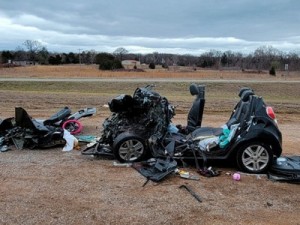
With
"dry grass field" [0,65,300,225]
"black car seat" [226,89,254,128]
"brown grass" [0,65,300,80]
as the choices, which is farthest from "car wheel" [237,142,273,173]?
"brown grass" [0,65,300,80]

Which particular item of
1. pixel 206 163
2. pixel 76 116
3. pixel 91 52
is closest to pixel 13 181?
pixel 206 163

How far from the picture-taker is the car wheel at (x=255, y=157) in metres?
6.21

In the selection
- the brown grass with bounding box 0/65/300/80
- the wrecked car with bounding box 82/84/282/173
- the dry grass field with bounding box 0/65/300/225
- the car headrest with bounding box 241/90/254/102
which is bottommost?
the brown grass with bounding box 0/65/300/80

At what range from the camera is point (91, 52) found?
88000mm

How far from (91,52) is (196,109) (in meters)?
82.1

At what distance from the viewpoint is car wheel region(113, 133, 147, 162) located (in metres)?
6.65

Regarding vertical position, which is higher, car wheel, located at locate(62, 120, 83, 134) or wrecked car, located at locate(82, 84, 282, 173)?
wrecked car, located at locate(82, 84, 282, 173)

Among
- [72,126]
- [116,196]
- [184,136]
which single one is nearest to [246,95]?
[184,136]

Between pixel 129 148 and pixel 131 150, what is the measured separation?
0.05 meters

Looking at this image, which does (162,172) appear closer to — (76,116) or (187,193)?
(187,193)

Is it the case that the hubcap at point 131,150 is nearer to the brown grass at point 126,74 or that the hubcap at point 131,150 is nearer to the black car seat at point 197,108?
the black car seat at point 197,108

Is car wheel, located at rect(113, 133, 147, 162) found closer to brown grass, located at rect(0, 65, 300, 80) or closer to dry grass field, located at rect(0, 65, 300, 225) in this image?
dry grass field, located at rect(0, 65, 300, 225)

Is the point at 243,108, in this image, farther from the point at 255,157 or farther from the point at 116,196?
the point at 116,196

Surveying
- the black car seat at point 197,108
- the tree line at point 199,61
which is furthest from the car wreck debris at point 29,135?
the tree line at point 199,61
